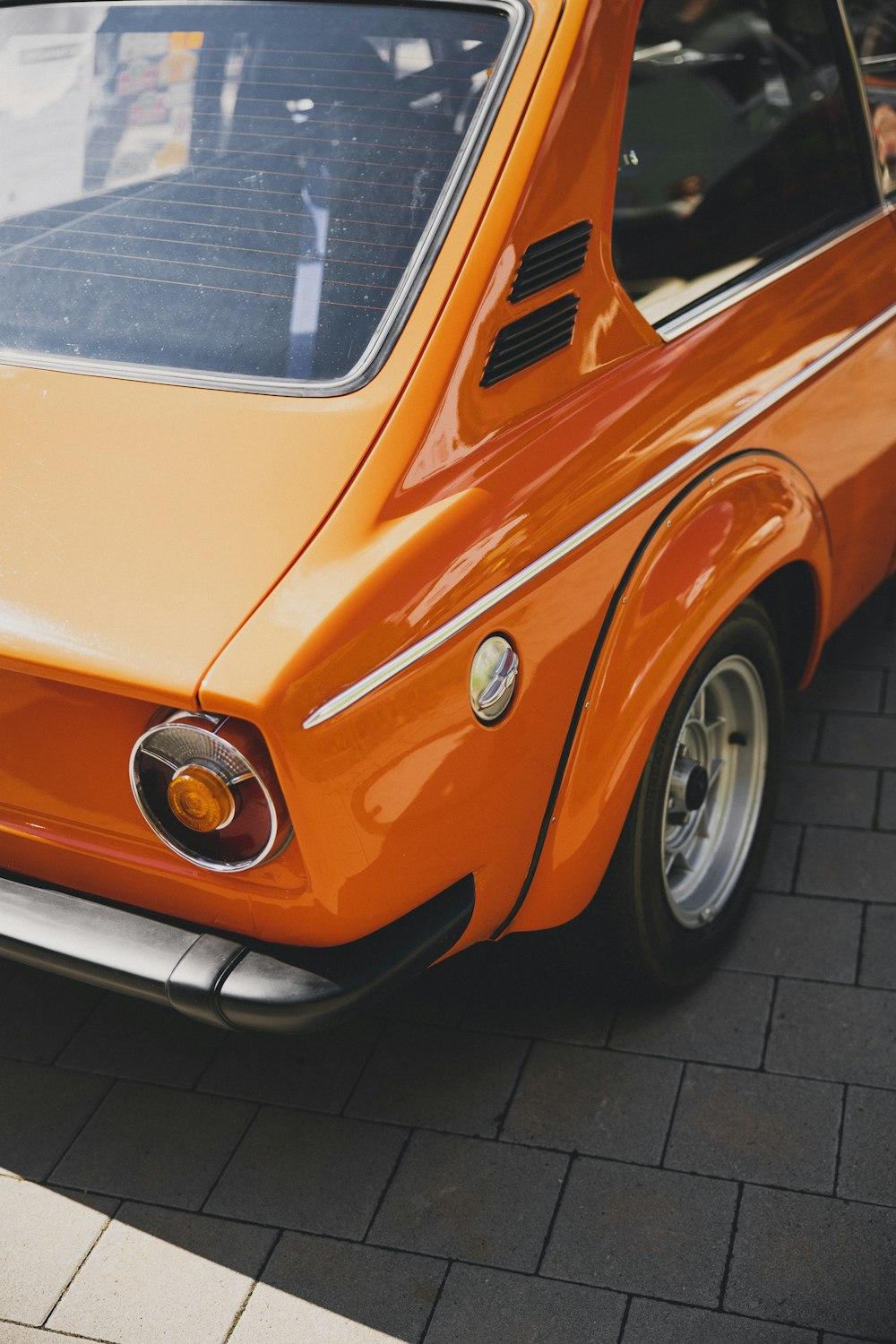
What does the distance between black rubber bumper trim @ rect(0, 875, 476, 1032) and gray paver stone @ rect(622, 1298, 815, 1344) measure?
2.29 ft

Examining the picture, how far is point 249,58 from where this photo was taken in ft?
7.17

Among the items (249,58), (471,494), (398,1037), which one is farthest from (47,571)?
(398,1037)

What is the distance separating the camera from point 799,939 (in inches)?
106

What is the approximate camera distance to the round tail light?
5.23 feet

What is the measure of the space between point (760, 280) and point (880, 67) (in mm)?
975

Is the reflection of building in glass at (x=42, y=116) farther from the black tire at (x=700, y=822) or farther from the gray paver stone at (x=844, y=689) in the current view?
the gray paver stone at (x=844, y=689)

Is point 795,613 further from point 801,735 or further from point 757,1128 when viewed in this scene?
point 757,1128

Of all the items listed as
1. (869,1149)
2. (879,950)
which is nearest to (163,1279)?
(869,1149)

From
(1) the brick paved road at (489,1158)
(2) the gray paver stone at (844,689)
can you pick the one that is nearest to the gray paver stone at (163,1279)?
(1) the brick paved road at (489,1158)

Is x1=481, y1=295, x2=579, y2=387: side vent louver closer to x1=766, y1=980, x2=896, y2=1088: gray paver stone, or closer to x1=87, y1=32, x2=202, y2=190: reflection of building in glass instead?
x1=87, y1=32, x2=202, y2=190: reflection of building in glass

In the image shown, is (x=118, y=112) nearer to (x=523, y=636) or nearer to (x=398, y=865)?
(x=523, y=636)

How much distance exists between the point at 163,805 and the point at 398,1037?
1073mm

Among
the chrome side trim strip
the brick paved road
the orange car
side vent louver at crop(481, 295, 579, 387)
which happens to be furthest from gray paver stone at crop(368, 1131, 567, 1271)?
side vent louver at crop(481, 295, 579, 387)

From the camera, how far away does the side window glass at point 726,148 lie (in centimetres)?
222
